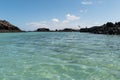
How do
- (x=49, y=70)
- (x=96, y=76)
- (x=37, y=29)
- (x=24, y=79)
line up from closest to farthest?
(x=24, y=79)
(x=96, y=76)
(x=49, y=70)
(x=37, y=29)

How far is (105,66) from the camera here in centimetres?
1212

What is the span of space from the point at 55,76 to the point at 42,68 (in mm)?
1943

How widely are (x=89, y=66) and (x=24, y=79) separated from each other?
4.48 m

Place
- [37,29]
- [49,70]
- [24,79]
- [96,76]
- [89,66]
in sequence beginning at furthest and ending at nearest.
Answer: [37,29] < [89,66] < [49,70] < [96,76] < [24,79]

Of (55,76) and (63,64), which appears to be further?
(63,64)

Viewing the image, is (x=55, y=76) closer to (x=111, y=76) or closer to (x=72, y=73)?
(x=72, y=73)

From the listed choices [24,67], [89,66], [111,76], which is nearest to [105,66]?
[89,66]

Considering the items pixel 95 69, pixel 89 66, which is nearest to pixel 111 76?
pixel 95 69

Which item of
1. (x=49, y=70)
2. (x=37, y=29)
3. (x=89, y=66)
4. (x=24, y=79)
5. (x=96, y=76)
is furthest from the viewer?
(x=37, y=29)

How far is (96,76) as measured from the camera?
9695 millimetres

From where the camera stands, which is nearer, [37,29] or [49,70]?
[49,70]

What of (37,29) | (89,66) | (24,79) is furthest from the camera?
(37,29)

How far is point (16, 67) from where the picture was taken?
11.5 m

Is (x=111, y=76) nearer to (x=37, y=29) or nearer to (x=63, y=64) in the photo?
(x=63, y=64)
